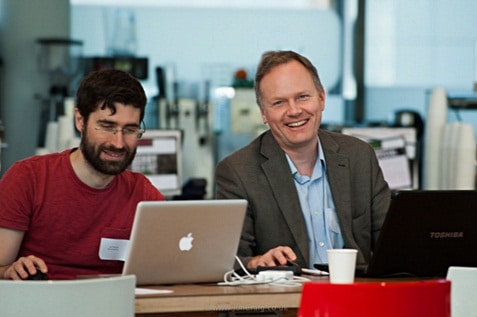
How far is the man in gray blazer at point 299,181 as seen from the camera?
11.8 ft

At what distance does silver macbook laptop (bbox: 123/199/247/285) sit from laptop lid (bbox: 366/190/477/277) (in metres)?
0.43

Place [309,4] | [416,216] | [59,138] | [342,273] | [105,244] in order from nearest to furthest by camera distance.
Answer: [342,273]
[416,216]
[105,244]
[59,138]
[309,4]

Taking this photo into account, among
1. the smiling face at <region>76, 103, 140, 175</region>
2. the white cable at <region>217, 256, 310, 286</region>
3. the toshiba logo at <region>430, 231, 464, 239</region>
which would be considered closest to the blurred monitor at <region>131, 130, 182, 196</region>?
the smiling face at <region>76, 103, 140, 175</region>

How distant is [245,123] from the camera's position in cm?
914

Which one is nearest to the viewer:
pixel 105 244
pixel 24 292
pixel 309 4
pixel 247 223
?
pixel 24 292

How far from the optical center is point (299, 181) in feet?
12.1

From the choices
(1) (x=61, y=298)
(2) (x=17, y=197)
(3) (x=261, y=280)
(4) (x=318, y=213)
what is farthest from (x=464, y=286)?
(2) (x=17, y=197)

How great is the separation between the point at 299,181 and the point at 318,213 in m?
0.13

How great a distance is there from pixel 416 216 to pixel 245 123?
20.4 ft

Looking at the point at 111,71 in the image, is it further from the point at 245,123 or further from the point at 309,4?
the point at 309,4

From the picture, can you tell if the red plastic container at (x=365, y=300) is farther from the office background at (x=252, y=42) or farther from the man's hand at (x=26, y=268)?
the office background at (x=252, y=42)

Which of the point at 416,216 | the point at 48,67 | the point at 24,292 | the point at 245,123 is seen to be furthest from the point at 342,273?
the point at 48,67

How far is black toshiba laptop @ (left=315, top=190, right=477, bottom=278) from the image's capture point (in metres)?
2.95

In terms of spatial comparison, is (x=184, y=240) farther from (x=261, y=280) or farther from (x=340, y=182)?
(x=340, y=182)
